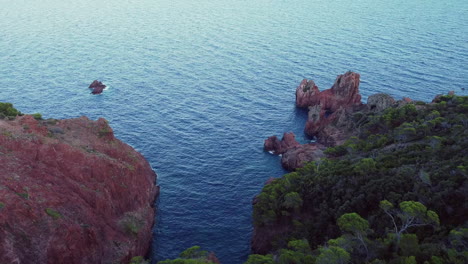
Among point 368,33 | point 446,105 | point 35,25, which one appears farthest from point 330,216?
point 35,25

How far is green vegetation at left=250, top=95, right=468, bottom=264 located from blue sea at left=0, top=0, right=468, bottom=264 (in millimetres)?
10467

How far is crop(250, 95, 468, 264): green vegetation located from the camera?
38500 millimetres

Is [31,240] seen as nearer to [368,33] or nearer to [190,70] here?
[190,70]

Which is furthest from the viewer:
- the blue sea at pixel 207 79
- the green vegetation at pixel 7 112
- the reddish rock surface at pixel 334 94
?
the reddish rock surface at pixel 334 94

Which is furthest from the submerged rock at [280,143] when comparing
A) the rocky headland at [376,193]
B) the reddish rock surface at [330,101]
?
the reddish rock surface at [330,101]

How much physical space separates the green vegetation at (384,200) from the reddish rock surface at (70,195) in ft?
62.4

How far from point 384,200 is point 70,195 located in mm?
38105

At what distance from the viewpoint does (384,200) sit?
4394cm

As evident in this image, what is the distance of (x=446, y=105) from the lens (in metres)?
75.1

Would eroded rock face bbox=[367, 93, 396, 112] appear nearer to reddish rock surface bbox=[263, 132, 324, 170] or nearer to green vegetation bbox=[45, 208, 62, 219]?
reddish rock surface bbox=[263, 132, 324, 170]

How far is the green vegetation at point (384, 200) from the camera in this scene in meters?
38.5

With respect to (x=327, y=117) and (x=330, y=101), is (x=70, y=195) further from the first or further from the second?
(x=330, y=101)

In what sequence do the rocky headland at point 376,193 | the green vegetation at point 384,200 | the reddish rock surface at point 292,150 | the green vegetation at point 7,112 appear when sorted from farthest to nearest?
the reddish rock surface at point 292,150
the green vegetation at point 7,112
the rocky headland at point 376,193
the green vegetation at point 384,200

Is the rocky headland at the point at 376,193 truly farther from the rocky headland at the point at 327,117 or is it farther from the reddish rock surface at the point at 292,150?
the rocky headland at the point at 327,117
